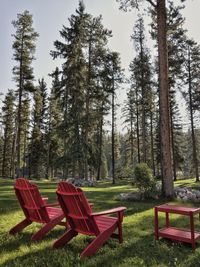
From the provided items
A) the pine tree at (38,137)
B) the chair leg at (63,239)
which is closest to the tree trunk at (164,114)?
the chair leg at (63,239)

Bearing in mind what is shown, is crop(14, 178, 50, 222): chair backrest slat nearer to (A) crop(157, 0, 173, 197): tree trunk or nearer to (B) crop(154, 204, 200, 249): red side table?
(B) crop(154, 204, 200, 249): red side table

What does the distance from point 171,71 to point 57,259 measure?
24740 millimetres

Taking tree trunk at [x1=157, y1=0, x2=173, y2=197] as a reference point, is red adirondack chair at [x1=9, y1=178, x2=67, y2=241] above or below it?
below

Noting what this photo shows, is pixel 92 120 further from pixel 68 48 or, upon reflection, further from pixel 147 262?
pixel 147 262

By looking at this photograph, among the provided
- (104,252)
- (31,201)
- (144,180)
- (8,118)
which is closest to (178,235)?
(104,252)

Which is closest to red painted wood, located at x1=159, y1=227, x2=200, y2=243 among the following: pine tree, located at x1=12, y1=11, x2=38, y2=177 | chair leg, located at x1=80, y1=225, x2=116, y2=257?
chair leg, located at x1=80, y1=225, x2=116, y2=257

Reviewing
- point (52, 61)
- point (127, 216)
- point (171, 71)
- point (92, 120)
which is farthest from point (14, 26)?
point (127, 216)

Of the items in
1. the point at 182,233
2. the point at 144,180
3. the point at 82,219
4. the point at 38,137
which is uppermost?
the point at 38,137

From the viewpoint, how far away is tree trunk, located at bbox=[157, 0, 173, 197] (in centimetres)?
1171

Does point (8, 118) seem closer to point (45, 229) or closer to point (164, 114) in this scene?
point (164, 114)

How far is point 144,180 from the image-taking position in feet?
39.4

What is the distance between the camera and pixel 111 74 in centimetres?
2920

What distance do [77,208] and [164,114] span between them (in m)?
8.23

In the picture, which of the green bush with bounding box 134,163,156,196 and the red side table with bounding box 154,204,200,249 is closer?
the red side table with bounding box 154,204,200,249
